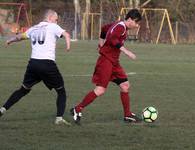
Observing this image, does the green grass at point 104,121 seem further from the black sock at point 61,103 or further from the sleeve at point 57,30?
the sleeve at point 57,30

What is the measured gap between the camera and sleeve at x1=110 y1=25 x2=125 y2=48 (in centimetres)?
1038

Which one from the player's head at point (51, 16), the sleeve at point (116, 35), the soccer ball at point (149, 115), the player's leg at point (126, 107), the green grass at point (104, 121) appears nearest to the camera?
the green grass at point (104, 121)

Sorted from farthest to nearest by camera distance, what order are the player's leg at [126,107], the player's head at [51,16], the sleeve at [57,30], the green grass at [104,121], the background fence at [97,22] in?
the background fence at [97,22] < the player's leg at [126,107] < the player's head at [51,16] < the sleeve at [57,30] < the green grass at [104,121]

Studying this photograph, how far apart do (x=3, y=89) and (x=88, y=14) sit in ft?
136

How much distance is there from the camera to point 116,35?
34.2 feet

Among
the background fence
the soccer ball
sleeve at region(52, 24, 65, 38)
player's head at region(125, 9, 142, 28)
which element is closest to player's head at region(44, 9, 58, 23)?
sleeve at region(52, 24, 65, 38)

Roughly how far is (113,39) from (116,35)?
82 mm

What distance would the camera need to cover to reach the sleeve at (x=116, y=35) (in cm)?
1038

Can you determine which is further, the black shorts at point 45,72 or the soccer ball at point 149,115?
the soccer ball at point 149,115

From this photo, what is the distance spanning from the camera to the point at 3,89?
1558 centimetres

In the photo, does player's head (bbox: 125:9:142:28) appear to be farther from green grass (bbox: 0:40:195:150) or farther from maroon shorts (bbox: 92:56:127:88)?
green grass (bbox: 0:40:195:150)

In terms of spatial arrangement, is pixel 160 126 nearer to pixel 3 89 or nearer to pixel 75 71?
pixel 3 89

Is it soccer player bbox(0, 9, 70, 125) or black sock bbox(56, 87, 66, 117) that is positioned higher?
soccer player bbox(0, 9, 70, 125)

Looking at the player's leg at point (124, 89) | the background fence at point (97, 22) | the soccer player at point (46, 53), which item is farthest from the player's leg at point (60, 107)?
the background fence at point (97, 22)
